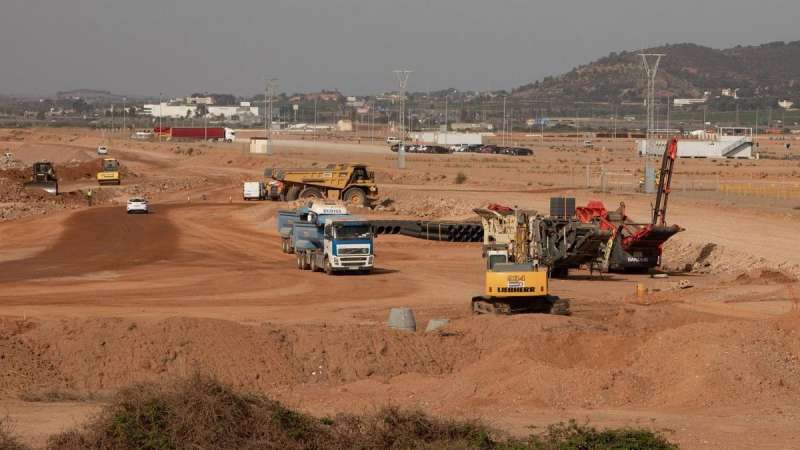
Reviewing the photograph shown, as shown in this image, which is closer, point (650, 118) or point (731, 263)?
point (731, 263)

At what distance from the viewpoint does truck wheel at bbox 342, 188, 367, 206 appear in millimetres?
76125

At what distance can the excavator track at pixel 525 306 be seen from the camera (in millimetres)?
32562

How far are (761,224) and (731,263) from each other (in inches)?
471

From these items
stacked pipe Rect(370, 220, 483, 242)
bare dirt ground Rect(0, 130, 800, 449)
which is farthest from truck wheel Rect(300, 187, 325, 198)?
stacked pipe Rect(370, 220, 483, 242)

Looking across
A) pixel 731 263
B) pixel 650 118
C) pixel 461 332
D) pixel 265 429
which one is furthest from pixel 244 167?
pixel 265 429

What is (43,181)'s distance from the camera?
92.4 m

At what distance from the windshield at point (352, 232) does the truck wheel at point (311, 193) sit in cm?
3418

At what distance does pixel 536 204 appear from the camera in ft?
242

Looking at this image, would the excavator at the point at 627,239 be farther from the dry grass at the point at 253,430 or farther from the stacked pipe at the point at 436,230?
the dry grass at the point at 253,430

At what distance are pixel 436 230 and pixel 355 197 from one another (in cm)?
1770

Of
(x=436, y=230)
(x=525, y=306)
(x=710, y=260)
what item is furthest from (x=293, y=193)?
(x=525, y=306)

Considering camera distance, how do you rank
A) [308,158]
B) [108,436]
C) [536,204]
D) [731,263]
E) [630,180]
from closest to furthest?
1. [108,436]
2. [731,263]
3. [536,204]
4. [630,180]
5. [308,158]

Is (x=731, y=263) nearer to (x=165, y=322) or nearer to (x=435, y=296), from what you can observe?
(x=435, y=296)

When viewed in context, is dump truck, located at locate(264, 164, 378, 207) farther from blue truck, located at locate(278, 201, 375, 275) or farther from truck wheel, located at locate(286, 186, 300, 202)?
blue truck, located at locate(278, 201, 375, 275)
